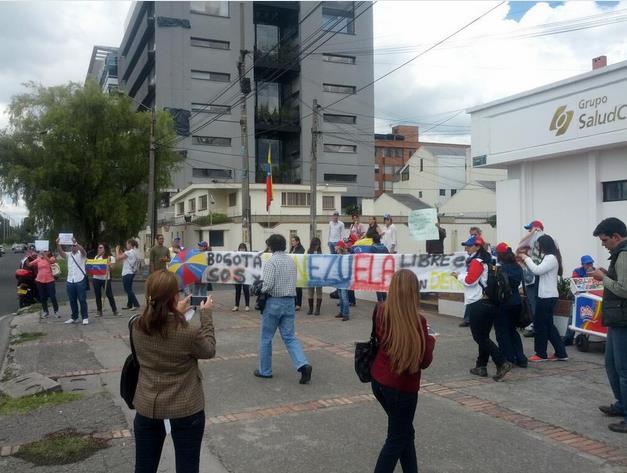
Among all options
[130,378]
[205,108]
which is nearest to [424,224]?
[130,378]

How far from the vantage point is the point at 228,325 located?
12.3 m

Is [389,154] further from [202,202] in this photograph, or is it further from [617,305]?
[617,305]

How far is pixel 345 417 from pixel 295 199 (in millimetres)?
41218

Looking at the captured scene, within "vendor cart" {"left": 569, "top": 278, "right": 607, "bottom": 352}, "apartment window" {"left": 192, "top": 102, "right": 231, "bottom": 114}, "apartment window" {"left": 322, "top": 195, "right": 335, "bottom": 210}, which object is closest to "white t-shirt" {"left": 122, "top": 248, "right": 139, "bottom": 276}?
"vendor cart" {"left": 569, "top": 278, "right": 607, "bottom": 352}

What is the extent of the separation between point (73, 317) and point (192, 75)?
47440 mm

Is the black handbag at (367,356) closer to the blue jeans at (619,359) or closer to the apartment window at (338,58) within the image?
the blue jeans at (619,359)

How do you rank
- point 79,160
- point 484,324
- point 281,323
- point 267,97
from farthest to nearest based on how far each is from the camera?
point 267,97
point 79,160
point 281,323
point 484,324

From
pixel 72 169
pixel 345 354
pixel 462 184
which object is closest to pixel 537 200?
pixel 345 354

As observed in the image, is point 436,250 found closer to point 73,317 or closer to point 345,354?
point 345,354

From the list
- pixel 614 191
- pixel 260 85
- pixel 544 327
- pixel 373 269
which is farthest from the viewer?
pixel 260 85

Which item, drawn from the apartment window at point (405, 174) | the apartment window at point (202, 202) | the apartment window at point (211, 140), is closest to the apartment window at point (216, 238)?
the apartment window at point (202, 202)

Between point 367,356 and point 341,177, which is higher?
point 341,177

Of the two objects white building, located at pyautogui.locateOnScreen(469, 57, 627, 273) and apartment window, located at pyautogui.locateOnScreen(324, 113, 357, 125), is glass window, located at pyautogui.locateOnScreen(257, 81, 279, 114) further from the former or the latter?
white building, located at pyautogui.locateOnScreen(469, 57, 627, 273)

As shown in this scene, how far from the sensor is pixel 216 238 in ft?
143
